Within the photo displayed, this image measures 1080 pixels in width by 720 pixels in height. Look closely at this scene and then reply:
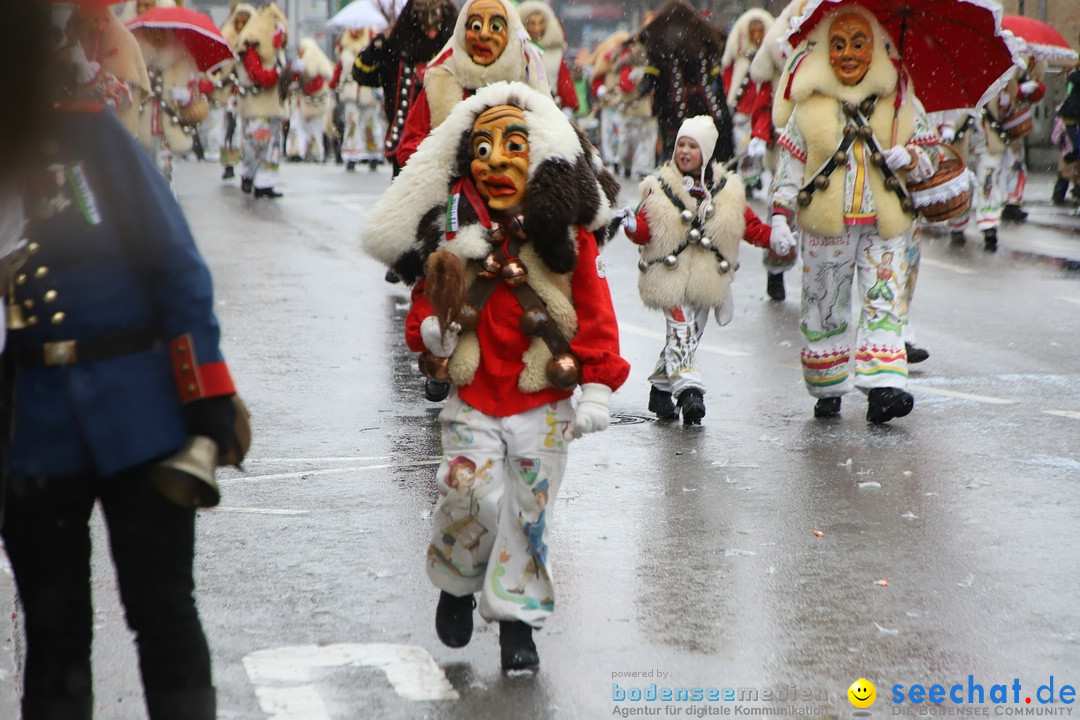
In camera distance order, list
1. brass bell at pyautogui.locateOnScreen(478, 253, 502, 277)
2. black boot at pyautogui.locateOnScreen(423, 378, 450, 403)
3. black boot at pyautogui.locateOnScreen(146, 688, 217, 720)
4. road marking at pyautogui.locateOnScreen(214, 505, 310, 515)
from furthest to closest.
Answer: black boot at pyautogui.locateOnScreen(423, 378, 450, 403)
road marking at pyautogui.locateOnScreen(214, 505, 310, 515)
brass bell at pyautogui.locateOnScreen(478, 253, 502, 277)
black boot at pyautogui.locateOnScreen(146, 688, 217, 720)

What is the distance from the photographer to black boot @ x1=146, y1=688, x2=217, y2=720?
3.34 metres

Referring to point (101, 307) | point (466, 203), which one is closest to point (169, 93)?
point (466, 203)

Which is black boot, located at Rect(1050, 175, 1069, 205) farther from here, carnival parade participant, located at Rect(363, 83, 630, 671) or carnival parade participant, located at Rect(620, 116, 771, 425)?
carnival parade participant, located at Rect(363, 83, 630, 671)

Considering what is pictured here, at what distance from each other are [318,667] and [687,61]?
12.4 m

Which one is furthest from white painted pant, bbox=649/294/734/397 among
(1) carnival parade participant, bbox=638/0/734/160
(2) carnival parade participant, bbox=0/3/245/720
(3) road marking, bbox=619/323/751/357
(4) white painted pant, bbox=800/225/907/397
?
(1) carnival parade participant, bbox=638/0/734/160

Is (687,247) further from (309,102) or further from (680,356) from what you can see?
(309,102)

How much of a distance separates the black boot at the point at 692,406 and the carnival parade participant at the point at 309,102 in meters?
13.0

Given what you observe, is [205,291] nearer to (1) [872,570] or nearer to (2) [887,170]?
(1) [872,570]

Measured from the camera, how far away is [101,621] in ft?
16.1

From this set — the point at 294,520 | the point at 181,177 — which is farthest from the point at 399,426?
the point at 181,177

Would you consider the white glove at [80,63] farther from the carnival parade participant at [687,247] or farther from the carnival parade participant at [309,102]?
the carnival parade participant at [309,102]

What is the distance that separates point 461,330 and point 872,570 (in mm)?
1817

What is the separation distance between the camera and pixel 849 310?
27.4ft

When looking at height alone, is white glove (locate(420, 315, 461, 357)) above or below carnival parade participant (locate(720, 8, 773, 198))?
above
